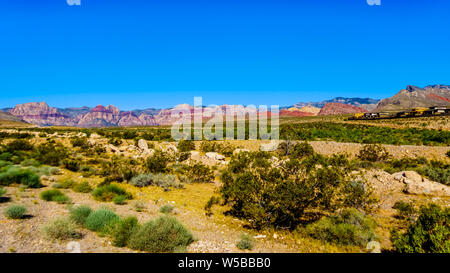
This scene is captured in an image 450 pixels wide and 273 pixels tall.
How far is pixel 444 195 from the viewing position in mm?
10641

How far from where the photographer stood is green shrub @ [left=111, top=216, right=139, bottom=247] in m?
5.69

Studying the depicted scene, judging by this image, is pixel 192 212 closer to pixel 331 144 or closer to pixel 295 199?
pixel 295 199

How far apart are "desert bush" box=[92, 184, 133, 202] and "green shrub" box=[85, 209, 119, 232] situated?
293cm

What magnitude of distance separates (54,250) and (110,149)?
65.4 feet

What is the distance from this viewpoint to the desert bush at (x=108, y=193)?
952 cm

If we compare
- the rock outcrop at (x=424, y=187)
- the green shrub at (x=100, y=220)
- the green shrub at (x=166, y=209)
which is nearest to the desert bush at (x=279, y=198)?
the green shrub at (x=166, y=209)

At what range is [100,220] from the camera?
6.51 metres

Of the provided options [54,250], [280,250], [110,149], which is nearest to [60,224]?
[54,250]

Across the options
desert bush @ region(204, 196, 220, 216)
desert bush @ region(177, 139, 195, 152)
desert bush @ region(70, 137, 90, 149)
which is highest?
desert bush @ region(70, 137, 90, 149)

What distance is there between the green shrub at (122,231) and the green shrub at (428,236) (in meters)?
6.86

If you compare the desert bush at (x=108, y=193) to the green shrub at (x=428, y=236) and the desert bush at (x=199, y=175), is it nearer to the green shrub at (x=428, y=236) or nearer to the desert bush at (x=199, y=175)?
the desert bush at (x=199, y=175)

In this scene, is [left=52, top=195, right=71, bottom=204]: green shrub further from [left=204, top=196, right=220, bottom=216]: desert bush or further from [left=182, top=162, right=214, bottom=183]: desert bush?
[left=182, top=162, right=214, bottom=183]: desert bush

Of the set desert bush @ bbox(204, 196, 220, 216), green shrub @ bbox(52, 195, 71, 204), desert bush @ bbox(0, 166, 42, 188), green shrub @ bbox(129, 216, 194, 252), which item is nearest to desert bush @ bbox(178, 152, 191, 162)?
desert bush @ bbox(204, 196, 220, 216)

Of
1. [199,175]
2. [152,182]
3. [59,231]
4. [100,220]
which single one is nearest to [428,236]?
[100,220]
